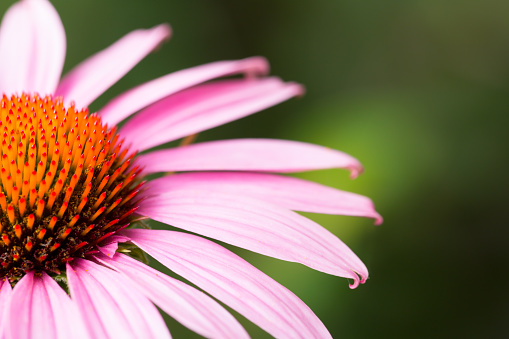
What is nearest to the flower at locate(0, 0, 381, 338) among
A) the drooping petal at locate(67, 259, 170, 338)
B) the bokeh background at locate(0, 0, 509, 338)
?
the drooping petal at locate(67, 259, 170, 338)

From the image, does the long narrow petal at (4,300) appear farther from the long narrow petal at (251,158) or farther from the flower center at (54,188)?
the long narrow petal at (251,158)

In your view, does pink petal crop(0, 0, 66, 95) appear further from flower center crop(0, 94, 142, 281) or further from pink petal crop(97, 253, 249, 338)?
pink petal crop(97, 253, 249, 338)

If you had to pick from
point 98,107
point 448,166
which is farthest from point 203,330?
point 98,107

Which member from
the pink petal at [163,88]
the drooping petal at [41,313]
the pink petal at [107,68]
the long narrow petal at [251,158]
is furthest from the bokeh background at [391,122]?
the drooping petal at [41,313]

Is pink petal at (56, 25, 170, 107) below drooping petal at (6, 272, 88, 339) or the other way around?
the other way around

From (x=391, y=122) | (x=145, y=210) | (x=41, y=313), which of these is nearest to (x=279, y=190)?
(x=145, y=210)

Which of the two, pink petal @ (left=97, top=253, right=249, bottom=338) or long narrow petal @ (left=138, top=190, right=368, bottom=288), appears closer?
pink petal @ (left=97, top=253, right=249, bottom=338)

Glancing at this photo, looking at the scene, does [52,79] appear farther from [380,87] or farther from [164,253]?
[380,87]
